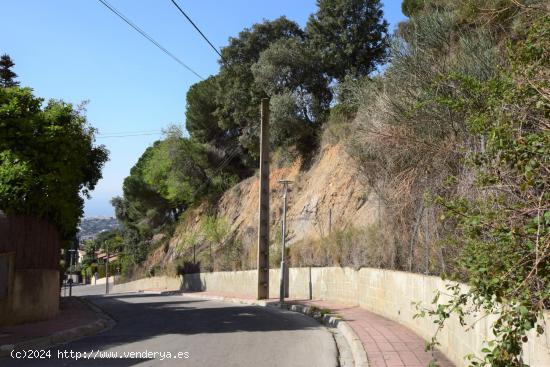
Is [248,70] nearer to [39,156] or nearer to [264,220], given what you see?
[264,220]

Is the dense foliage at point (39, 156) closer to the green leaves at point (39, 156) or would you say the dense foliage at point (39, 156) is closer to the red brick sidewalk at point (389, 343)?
the green leaves at point (39, 156)

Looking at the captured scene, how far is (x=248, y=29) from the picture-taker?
40.8 m

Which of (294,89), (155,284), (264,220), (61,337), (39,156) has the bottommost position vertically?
(155,284)

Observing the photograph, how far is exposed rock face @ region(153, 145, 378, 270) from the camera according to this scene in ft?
88.8

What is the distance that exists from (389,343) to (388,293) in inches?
146

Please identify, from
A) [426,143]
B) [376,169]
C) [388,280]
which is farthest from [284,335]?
[376,169]

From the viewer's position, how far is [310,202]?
103 ft

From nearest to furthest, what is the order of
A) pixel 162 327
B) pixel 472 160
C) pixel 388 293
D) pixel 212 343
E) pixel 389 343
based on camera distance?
pixel 472 160 < pixel 389 343 < pixel 212 343 < pixel 388 293 < pixel 162 327

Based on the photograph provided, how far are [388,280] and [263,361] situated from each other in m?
5.32

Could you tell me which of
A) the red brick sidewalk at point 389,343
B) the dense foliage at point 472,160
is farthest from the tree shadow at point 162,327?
the dense foliage at point 472,160

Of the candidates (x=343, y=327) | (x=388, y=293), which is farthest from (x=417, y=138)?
(x=343, y=327)

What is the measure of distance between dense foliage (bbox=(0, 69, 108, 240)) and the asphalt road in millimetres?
3574

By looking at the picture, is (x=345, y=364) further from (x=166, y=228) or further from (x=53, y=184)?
(x=166, y=228)

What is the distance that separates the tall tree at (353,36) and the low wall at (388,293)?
13.8 m
